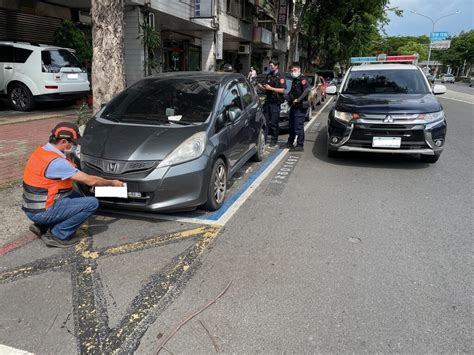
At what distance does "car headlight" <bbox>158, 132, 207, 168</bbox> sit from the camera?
12.9ft

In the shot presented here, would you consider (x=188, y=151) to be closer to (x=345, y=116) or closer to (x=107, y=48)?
(x=345, y=116)

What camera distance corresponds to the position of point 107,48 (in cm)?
709

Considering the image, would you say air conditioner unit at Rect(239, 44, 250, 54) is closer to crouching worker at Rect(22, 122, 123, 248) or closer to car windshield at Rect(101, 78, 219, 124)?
car windshield at Rect(101, 78, 219, 124)

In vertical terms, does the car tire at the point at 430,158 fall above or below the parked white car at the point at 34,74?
below

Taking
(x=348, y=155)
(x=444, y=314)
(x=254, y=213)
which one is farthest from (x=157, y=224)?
(x=348, y=155)

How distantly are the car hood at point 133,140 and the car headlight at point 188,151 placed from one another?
0.05m

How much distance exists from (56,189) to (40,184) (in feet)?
0.46

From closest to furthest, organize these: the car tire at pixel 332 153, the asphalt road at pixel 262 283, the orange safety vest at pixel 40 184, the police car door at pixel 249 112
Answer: the asphalt road at pixel 262 283
the orange safety vest at pixel 40 184
the police car door at pixel 249 112
the car tire at pixel 332 153

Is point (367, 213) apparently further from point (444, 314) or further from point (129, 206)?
point (129, 206)

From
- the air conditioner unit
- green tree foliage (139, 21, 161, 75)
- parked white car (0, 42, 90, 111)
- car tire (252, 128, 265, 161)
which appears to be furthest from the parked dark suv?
the air conditioner unit

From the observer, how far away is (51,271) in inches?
128

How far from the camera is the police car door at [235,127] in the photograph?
16.3ft

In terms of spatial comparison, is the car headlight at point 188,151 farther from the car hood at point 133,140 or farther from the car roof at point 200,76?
the car roof at point 200,76

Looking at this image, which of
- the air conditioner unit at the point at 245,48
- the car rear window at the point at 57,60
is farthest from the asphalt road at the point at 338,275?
the air conditioner unit at the point at 245,48
